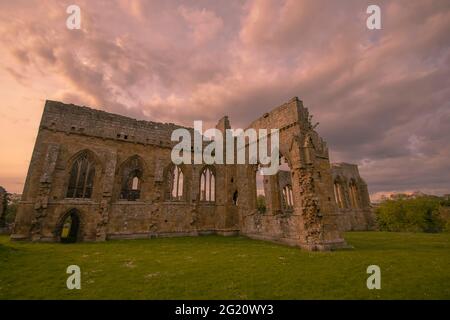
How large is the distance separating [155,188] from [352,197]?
101 ft

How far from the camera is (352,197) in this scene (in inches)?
1276

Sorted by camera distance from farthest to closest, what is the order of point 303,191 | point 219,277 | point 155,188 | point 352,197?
point 352,197 → point 155,188 → point 303,191 → point 219,277

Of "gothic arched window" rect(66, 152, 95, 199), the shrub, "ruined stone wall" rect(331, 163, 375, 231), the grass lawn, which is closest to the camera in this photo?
the grass lawn

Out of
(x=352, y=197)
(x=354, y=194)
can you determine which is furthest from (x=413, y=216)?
(x=352, y=197)

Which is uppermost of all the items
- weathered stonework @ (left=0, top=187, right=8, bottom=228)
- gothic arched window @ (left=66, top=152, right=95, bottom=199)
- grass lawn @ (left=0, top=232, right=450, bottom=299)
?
gothic arched window @ (left=66, top=152, right=95, bottom=199)

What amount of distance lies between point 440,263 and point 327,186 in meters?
6.19

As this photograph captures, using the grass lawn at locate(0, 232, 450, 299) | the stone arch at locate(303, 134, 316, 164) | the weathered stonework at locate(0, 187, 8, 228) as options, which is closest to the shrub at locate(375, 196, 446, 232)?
the grass lawn at locate(0, 232, 450, 299)

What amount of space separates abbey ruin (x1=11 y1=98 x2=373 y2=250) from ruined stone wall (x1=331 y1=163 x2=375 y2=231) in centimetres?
1944

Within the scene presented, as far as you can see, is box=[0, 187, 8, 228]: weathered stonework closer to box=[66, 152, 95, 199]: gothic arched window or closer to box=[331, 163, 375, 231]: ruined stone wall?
box=[66, 152, 95, 199]: gothic arched window

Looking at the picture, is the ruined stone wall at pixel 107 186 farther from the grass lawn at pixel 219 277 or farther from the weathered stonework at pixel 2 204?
the weathered stonework at pixel 2 204

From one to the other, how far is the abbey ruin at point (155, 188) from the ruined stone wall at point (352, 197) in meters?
19.4

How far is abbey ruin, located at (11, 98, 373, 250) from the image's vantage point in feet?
43.9

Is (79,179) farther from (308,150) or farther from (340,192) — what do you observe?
(340,192)

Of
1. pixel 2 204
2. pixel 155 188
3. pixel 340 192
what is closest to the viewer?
pixel 155 188
